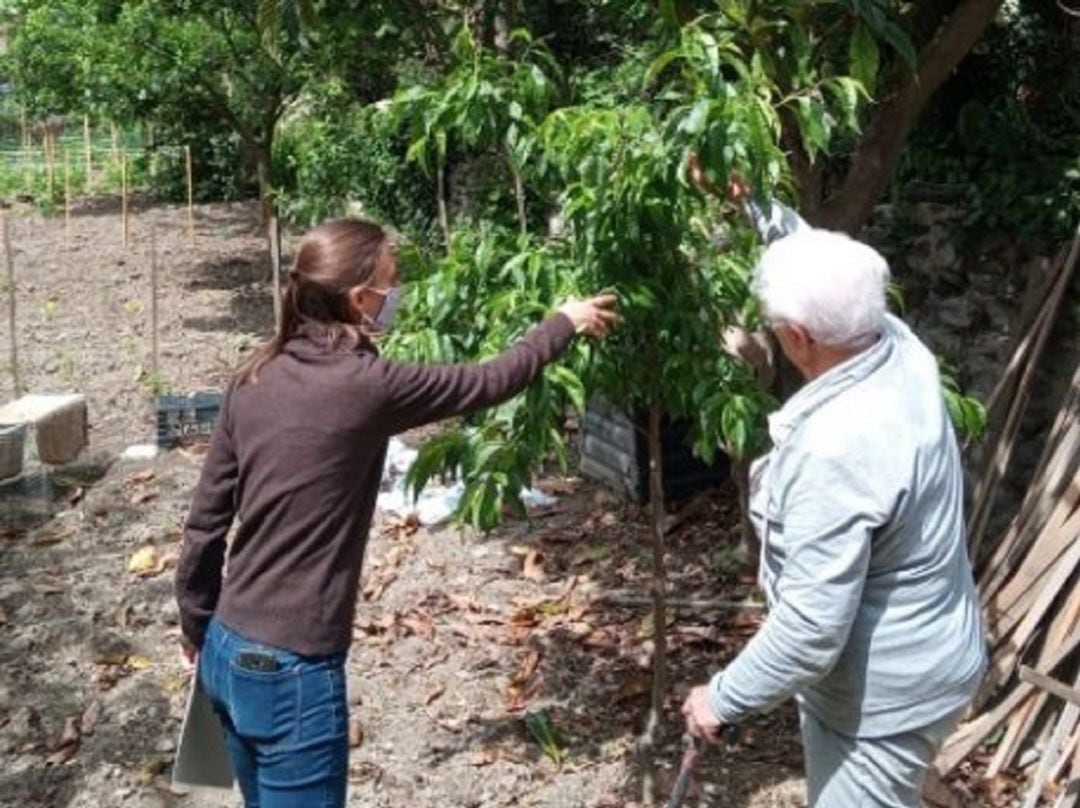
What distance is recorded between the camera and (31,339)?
1091cm

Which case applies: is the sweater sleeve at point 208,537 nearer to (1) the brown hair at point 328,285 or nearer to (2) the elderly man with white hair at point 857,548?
(1) the brown hair at point 328,285

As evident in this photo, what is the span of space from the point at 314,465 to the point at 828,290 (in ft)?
3.45

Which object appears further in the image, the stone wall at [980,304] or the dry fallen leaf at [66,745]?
the stone wall at [980,304]

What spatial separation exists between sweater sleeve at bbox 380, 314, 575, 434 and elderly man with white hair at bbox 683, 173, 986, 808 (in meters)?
0.58

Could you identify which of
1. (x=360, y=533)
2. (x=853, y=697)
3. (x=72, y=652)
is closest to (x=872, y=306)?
(x=853, y=697)

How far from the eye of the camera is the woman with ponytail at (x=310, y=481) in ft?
8.93

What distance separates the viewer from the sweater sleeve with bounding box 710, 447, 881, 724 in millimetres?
2322

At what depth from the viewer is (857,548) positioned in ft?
7.63

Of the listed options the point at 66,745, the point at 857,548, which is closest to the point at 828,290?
the point at 857,548

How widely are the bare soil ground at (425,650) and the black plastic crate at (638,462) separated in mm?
111

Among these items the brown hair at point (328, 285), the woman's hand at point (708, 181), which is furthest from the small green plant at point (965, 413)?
the brown hair at point (328, 285)

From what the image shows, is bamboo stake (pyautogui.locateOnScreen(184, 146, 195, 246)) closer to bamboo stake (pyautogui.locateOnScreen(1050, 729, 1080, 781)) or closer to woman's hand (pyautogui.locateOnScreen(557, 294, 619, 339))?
bamboo stake (pyautogui.locateOnScreen(1050, 729, 1080, 781))

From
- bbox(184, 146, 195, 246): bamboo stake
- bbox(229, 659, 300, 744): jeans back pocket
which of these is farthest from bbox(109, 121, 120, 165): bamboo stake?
bbox(229, 659, 300, 744): jeans back pocket

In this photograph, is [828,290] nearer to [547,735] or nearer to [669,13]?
[669,13]
